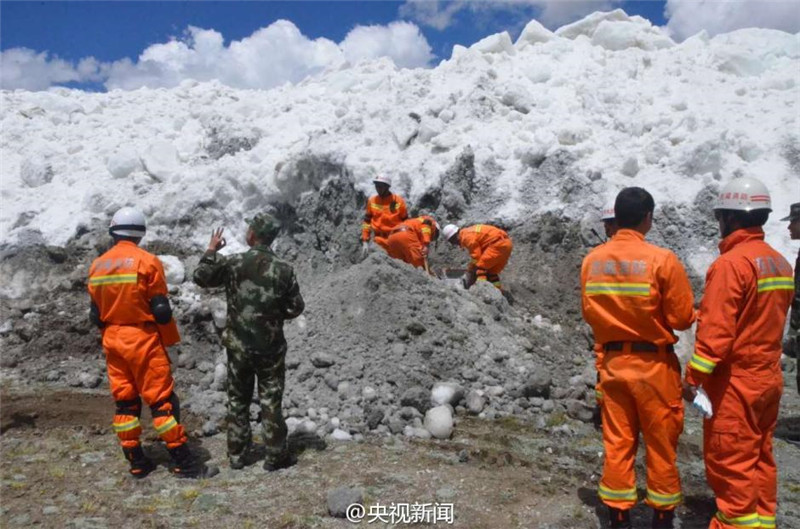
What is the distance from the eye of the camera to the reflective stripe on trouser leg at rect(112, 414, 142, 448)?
4.66 m

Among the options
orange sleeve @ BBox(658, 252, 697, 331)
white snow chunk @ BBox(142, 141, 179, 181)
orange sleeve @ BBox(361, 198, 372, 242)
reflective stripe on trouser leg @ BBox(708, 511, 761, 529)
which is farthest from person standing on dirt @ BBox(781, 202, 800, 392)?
white snow chunk @ BBox(142, 141, 179, 181)

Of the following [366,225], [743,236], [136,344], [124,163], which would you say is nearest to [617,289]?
[743,236]

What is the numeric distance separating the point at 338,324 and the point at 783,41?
10048 mm

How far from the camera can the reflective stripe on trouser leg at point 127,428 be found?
4.66m

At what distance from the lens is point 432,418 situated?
221 inches

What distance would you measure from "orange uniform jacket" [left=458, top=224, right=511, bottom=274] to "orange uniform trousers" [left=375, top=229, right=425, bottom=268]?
0.61 m

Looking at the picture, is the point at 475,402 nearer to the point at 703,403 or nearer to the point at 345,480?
the point at 345,480

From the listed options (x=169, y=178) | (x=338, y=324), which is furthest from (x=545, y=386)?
(x=169, y=178)

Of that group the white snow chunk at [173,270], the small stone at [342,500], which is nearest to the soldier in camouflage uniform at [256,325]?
the small stone at [342,500]

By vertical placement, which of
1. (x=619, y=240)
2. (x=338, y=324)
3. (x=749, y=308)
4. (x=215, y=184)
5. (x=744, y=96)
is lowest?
(x=338, y=324)

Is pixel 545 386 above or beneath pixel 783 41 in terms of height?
beneath

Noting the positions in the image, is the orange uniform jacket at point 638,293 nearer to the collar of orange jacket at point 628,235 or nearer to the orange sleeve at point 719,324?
the collar of orange jacket at point 628,235

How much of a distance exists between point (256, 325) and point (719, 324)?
3.00 metres

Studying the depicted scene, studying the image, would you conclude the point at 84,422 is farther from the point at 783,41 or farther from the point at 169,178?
the point at 783,41
